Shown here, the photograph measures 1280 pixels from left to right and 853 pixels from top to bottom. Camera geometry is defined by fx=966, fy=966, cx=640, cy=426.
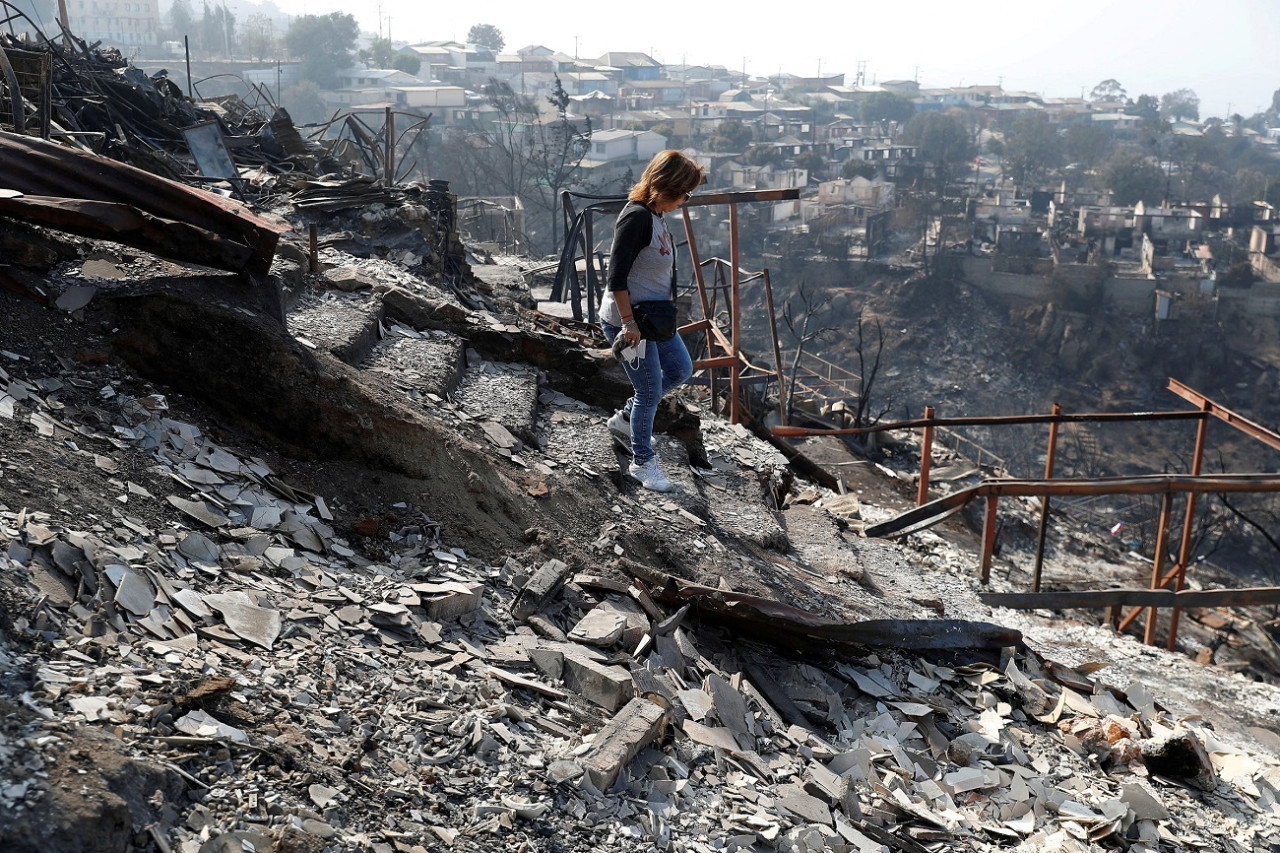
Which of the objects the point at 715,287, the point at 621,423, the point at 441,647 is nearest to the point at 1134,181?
the point at 715,287

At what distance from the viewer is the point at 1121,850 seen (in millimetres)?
2879

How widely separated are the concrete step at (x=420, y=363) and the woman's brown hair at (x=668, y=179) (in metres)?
1.21

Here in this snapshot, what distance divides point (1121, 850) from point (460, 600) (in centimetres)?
210

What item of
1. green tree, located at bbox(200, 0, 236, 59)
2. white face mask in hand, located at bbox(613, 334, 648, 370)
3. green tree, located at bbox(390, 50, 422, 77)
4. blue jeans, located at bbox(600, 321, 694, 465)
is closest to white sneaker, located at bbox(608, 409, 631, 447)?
blue jeans, located at bbox(600, 321, 694, 465)

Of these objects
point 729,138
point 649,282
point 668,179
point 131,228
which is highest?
point 729,138

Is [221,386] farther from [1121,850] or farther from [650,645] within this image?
[1121,850]

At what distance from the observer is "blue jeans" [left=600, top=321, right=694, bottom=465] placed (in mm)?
4075

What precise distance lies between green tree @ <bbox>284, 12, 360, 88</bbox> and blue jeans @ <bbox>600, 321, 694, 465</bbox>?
76.7 m

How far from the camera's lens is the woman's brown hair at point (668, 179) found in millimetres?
3775

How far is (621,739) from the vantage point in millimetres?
2377

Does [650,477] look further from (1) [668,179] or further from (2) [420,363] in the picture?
(1) [668,179]

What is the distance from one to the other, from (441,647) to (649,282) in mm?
1830

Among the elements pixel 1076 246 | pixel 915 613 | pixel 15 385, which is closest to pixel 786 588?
pixel 915 613

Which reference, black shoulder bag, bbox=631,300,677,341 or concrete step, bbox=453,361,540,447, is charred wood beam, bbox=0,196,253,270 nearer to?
concrete step, bbox=453,361,540,447
